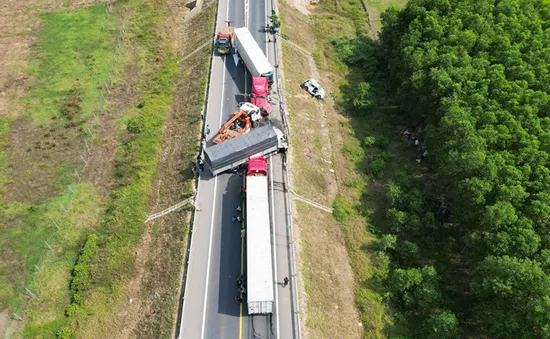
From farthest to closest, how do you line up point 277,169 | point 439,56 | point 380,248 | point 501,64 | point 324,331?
point 439,56, point 501,64, point 277,169, point 380,248, point 324,331

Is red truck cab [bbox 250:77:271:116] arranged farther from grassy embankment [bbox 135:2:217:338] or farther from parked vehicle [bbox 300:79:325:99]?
parked vehicle [bbox 300:79:325:99]

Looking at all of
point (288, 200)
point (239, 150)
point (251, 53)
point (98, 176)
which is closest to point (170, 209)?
point (239, 150)

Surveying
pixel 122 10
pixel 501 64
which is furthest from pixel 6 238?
pixel 501 64

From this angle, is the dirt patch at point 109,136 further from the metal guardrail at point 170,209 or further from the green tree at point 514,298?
the green tree at point 514,298

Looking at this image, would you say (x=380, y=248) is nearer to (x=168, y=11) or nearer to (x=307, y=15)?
(x=307, y=15)

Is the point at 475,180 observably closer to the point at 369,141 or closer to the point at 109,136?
the point at 369,141

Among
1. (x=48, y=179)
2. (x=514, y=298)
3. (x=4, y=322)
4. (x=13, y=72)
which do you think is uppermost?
(x=13, y=72)

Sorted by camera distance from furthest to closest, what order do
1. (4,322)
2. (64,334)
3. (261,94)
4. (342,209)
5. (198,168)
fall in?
1. (261,94)
2. (342,209)
3. (198,168)
4. (4,322)
5. (64,334)

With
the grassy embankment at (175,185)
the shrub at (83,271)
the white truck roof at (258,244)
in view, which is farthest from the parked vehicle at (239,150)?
the shrub at (83,271)
